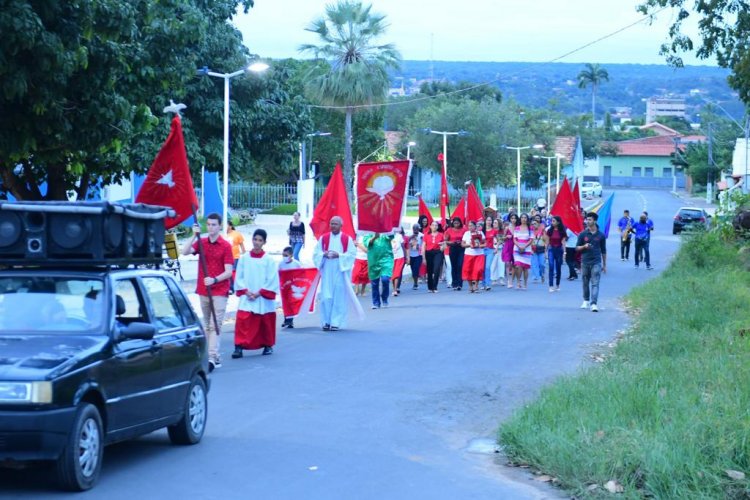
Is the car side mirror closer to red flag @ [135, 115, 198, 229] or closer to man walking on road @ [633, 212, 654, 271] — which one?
red flag @ [135, 115, 198, 229]

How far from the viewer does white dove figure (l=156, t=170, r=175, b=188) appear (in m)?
13.6

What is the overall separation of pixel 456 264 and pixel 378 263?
18.0 feet

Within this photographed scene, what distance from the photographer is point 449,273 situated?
96.8 feet

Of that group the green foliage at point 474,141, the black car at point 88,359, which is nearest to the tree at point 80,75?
the black car at point 88,359

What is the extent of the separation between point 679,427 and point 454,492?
1681 mm

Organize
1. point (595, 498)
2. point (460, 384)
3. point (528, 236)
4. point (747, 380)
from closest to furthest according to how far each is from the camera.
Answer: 1. point (595, 498)
2. point (747, 380)
3. point (460, 384)
4. point (528, 236)

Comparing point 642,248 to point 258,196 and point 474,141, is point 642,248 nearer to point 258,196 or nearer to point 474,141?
point 258,196

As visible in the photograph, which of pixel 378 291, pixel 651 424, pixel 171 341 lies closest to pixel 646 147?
pixel 378 291

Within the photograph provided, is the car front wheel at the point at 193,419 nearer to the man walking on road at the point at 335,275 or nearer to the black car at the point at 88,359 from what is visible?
the black car at the point at 88,359

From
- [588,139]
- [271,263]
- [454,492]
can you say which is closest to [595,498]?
[454,492]

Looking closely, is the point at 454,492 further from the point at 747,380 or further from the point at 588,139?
the point at 588,139

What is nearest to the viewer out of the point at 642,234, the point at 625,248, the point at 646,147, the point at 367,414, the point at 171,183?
the point at 367,414

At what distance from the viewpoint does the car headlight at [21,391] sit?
23.1 ft

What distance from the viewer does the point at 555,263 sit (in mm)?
28062
